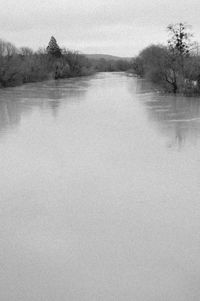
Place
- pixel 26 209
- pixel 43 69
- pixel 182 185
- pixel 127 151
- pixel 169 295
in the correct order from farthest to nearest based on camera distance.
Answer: pixel 43 69
pixel 127 151
pixel 182 185
pixel 26 209
pixel 169 295

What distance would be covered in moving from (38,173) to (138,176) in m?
2.05

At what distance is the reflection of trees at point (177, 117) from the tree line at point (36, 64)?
15.3m

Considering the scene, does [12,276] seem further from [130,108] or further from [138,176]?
[130,108]

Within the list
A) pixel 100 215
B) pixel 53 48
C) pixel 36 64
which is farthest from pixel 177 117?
pixel 53 48

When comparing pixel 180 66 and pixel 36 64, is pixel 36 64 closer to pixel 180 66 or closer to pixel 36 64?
pixel 36 64

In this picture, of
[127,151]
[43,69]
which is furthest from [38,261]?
[43,69]

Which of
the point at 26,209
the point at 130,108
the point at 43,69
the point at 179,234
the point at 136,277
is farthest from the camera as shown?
the point at 43,69

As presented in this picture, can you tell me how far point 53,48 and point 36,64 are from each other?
1512 cm

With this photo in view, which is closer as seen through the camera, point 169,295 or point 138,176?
point 169,295

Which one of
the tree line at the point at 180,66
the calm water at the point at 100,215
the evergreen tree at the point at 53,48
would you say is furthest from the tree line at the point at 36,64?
the calm water at the point at 100,215

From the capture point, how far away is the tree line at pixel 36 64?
1286 inches

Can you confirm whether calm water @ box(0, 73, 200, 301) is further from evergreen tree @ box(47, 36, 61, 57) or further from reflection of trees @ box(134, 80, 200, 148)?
evergreen tree @ box(47, 36, 61, 57)

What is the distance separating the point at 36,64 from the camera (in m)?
42.0

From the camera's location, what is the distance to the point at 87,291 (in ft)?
14.2
